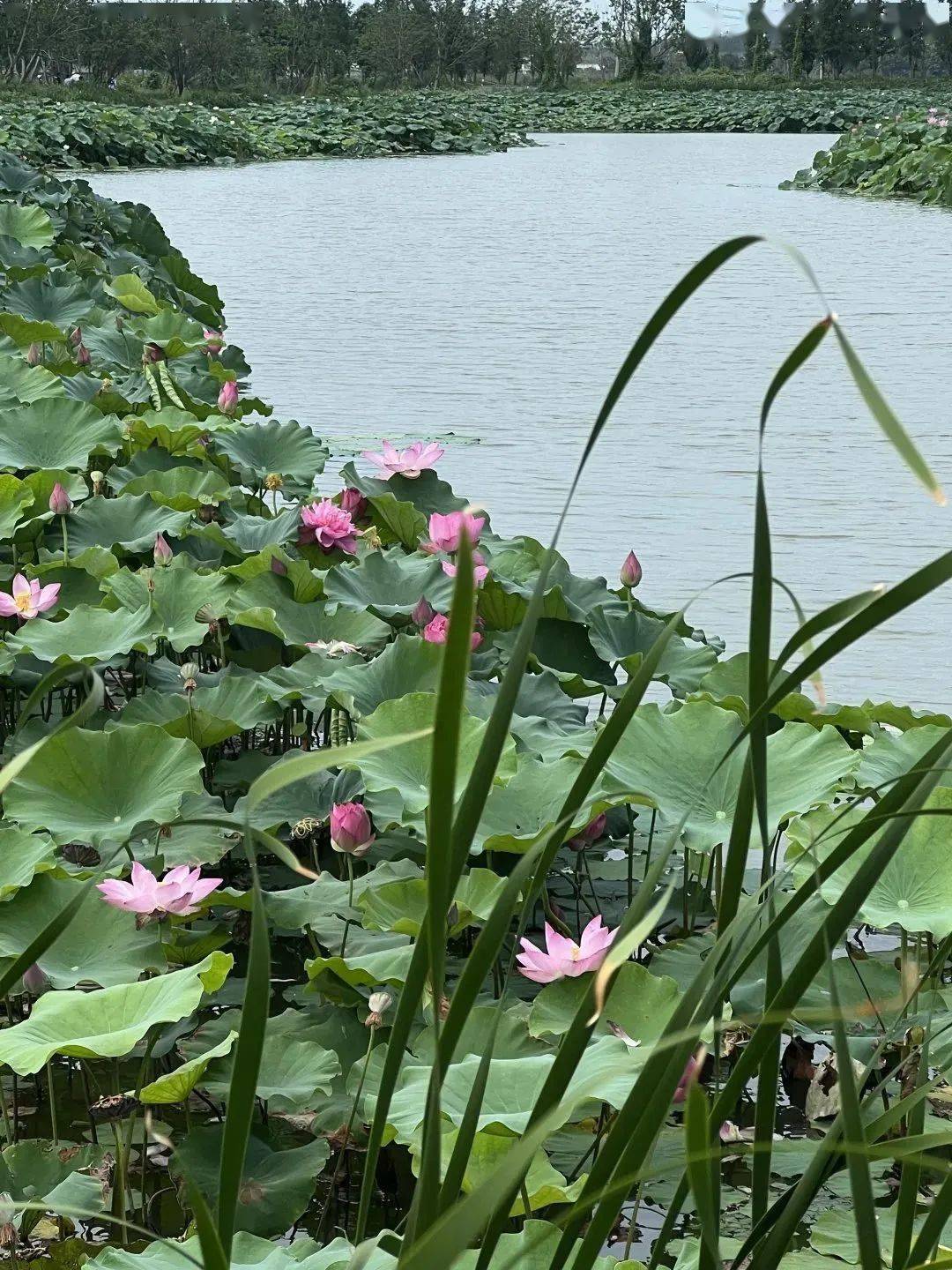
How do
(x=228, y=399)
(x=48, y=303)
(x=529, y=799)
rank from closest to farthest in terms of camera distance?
1. (x=529, y=799)
2. (x=228, y=399)
3. (x=48, y=303)

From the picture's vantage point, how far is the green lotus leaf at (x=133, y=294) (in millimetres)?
4105

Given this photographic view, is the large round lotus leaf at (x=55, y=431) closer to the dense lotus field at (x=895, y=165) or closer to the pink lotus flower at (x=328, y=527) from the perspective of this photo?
the pink lotus flower at (x=328, y=527)

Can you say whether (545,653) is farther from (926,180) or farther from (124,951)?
(926,180)

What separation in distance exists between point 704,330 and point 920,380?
124 cm

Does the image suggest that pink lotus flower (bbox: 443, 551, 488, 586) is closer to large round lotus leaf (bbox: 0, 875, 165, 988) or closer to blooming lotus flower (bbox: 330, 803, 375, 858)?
blooming lotus flower (bbox: 330, 803, 375, 858)

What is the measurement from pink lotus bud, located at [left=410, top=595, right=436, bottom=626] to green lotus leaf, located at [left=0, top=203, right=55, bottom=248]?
329cm

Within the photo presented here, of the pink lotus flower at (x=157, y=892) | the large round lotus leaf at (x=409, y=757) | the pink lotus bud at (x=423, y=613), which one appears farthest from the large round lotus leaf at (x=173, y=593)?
the pink lotus flower at (x=157, y=892)

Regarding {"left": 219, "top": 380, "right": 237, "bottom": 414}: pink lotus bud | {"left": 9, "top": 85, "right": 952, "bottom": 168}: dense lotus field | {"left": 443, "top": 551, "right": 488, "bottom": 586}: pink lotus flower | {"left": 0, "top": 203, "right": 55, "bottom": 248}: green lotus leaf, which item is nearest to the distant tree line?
{"left": 9, "top": 85, "right": 952, "bottom": 168}: dense lotus field

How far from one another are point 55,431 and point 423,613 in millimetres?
1035

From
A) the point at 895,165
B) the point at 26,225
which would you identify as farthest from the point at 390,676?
the point at 895,165

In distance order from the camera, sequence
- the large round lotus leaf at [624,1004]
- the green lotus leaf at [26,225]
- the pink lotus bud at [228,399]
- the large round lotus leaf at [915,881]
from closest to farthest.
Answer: the large round lotus leaf at [624,1004] → the large round lotus leaf at [915,881] → the pink lotus bud at [228,399] → the green lotus leaf at [26,225]

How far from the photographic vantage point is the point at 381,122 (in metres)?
21.2

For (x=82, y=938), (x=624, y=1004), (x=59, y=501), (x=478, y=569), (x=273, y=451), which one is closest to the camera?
(x=624, y=1004)

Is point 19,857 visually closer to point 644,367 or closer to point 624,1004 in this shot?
point 624,1004
